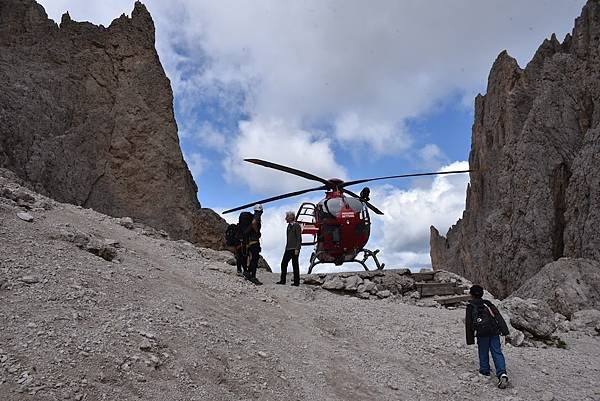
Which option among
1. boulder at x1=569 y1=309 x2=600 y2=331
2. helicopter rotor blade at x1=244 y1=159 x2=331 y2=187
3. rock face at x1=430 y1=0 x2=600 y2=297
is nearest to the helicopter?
helicopter rotor blade at x1=244 y1=159 x2=331 y2=187

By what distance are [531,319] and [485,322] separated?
3479 mm

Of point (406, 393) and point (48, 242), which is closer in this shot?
point (406, 393)

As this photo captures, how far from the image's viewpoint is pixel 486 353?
8109mm

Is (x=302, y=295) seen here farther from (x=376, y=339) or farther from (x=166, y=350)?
(x=166, y=350)

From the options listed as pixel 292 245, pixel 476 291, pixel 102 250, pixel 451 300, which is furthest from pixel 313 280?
pixel 102 250

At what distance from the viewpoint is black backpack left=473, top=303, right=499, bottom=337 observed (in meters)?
8.01

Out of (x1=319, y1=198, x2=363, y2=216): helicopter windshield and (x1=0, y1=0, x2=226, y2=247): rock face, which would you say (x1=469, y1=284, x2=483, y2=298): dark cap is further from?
(x1=0, y1=0, x2=226, y2=247): rock face

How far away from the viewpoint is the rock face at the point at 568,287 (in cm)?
1595

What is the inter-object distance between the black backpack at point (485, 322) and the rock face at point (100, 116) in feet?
53.0

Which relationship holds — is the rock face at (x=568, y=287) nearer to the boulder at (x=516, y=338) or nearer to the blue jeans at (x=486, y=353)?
the boulder at (x=516, y=338)

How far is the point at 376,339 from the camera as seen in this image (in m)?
8.98

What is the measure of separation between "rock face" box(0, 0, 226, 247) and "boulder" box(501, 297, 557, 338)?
1470cm

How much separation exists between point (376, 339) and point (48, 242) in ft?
19.4

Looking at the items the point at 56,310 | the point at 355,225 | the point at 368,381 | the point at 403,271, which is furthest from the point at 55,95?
the point at 368,381
